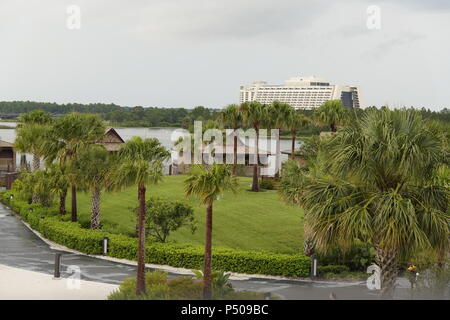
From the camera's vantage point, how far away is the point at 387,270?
44.7ft

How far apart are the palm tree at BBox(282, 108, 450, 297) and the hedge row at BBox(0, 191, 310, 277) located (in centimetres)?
800

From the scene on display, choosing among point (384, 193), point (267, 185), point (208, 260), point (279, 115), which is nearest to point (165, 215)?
point (208, 260)

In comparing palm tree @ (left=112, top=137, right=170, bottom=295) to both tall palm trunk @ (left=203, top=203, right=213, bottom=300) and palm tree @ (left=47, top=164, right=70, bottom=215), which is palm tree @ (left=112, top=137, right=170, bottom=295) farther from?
palm tree @ (left=47, top=164, right=70, bottom=215)

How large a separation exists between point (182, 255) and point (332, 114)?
26010 mm

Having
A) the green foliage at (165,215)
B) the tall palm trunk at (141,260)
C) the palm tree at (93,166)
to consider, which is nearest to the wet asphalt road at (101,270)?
the green foliage at (165,215)

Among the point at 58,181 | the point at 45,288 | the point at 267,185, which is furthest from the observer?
the point at 267,185

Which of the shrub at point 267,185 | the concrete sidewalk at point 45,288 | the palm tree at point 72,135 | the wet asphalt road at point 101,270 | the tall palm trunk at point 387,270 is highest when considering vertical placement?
the palm tree at point 72,135

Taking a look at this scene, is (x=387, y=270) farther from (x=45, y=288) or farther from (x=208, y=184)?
(x=45, y=288)

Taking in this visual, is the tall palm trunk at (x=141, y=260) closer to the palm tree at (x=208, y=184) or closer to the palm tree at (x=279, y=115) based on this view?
the palm tree at (x=208, y=184)

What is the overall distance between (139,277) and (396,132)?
8604 millimetres

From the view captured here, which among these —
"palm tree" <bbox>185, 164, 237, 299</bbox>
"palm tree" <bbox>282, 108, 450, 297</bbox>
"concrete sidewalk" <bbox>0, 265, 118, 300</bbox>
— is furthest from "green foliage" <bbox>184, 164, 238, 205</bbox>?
"concrete sidewalk" <bbox>0, 265, 118, 300</bbox>

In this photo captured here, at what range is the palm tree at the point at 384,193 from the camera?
12.7 metres
